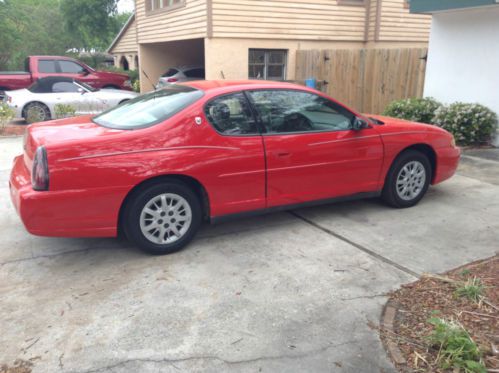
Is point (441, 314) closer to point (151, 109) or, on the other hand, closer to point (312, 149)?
point (312, 149)

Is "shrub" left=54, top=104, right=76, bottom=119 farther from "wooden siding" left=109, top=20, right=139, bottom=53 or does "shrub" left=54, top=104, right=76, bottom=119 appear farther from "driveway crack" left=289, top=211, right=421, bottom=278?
"wooden siding" left=109, top=20, right=139, bottom=53

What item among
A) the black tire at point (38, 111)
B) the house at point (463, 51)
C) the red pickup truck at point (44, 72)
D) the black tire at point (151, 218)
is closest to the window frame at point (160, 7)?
the red pickup truck at point (44, 72)

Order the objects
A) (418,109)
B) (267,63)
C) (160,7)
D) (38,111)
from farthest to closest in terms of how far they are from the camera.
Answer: (160,7) < (267,63) < (38,111) < (418,109)

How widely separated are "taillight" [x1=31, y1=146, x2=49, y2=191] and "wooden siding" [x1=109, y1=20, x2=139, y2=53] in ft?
66.8

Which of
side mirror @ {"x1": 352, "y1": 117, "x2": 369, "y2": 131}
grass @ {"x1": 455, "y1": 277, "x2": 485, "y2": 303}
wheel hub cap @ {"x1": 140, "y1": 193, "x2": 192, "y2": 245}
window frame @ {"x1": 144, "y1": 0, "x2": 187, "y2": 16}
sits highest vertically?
window frame @ {"x1": 144, "y1": 0, "x2": 187, "y2": 16}

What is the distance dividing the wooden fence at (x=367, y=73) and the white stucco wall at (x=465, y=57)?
3.52ft

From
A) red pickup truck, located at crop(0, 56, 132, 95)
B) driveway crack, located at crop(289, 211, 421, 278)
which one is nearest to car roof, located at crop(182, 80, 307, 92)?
driveway crack, located at crop(289, 211, 421, 278)

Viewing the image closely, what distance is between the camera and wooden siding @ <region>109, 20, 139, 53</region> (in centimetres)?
2308

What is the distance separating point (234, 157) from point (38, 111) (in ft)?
28.6

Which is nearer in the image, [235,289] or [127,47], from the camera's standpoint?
[235,289]

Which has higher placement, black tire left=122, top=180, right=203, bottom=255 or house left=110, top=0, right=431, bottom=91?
house left=110, top=0, right=431, bottom=91

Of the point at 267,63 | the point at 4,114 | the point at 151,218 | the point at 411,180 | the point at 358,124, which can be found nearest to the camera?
the point at 151,218

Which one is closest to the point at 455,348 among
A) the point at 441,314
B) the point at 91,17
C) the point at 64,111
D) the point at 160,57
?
the point at 441,314

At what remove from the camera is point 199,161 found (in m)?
4.11
